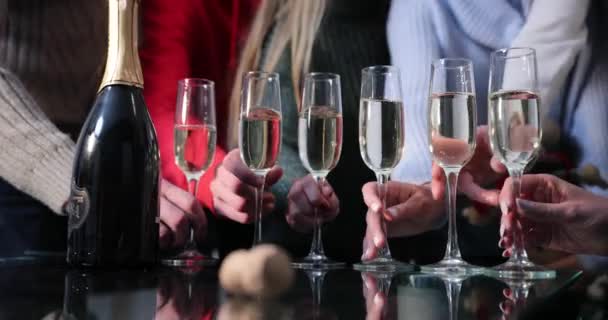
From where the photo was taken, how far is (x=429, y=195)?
1.38 m

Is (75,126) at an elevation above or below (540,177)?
above

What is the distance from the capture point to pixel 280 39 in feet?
5.16

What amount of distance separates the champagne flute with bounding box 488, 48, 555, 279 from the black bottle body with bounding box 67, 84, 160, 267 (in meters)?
0.47

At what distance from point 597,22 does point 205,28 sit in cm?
88

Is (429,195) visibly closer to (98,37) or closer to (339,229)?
(339,229)

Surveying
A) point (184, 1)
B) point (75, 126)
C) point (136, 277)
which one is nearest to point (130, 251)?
point (136, 277)

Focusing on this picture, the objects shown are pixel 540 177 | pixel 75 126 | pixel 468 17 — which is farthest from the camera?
pixel 75 126

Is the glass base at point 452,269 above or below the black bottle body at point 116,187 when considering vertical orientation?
below

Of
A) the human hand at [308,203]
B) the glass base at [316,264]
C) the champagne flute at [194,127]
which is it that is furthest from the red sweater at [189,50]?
the glass base at [316,264]

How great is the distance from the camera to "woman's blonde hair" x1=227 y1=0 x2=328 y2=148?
156cm

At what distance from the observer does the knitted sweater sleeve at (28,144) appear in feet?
5.04

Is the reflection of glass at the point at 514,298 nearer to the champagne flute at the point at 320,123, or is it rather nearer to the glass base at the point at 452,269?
the glass base at the point at 452,269

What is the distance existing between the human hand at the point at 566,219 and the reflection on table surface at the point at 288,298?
1.74 ft

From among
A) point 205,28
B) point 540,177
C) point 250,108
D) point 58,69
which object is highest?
point 205,28
